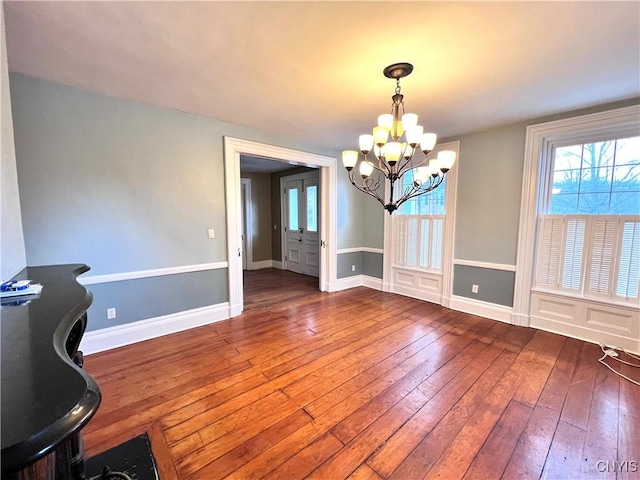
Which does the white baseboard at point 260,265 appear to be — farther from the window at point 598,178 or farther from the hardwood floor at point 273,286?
the window at point 598,178

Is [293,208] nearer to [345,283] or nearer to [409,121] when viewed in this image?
[345,283]

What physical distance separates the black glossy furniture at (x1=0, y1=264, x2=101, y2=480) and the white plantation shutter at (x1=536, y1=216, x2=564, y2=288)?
402 cm

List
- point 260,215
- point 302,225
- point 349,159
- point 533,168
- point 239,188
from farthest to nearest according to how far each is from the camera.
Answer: point 260,215 < point 302,225 < point 239,188 < point 533,168 < point 349,159

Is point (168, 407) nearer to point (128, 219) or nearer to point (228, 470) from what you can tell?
point (228, 470)

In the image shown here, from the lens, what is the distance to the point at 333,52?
1868 mm

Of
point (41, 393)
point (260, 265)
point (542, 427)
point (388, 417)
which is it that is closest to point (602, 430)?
point (542, 427)

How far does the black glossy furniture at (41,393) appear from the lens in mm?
493

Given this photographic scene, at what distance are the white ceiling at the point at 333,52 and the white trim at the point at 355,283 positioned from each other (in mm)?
2924

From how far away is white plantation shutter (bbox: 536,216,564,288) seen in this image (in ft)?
10.1

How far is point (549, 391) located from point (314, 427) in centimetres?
181

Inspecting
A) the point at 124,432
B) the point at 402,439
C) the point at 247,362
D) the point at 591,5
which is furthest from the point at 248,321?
the point at 591,5

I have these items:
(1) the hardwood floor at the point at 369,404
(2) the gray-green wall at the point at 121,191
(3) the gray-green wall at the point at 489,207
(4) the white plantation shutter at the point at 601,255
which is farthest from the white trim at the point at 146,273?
(4) the white plantation shutter at the point at 601,255

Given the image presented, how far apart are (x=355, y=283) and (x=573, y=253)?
3.05 metres

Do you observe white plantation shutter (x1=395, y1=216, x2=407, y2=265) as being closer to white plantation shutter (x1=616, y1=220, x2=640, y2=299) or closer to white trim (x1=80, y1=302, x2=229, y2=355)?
white plantation shutter (x1=616, y1=220, x2=640, y2=299)
